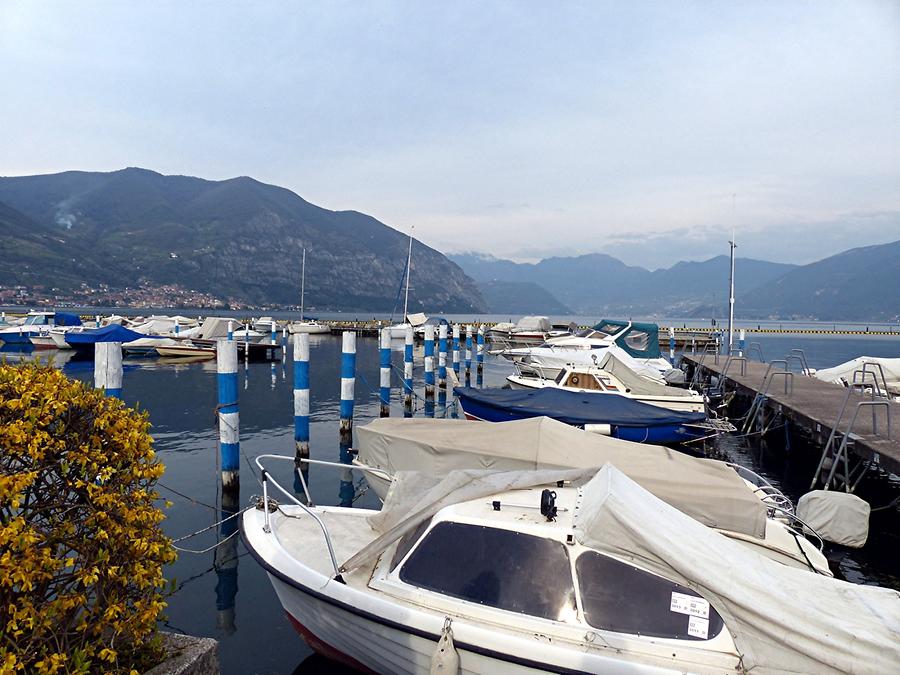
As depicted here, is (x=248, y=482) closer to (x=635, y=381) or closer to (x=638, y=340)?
(x=635, y=381)

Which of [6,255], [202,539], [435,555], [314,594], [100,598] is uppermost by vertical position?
[6,255]

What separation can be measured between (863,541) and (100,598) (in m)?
12.3

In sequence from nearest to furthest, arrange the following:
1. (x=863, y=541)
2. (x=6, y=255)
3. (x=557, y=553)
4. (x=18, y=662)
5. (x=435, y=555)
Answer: (x=18, y=662) < (x=557, y=553) < (x=435, y=555) < (x=863, y=541) < (x=6, y=255)

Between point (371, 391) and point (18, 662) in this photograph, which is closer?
point (18, 662)

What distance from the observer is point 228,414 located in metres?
11.4

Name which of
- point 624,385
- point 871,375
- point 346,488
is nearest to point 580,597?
point 346,488

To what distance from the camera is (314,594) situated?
5.71 metres

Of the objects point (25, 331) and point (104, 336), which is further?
point (25, 331)

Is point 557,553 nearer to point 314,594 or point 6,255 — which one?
point 314,594

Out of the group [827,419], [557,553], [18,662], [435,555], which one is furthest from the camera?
[827,419]

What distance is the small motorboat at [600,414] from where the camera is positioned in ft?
50.5

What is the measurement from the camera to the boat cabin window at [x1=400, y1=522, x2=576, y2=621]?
4.96 metres

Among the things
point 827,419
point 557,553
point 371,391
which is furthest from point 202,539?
point 371,391

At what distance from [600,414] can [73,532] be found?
13.7 m
